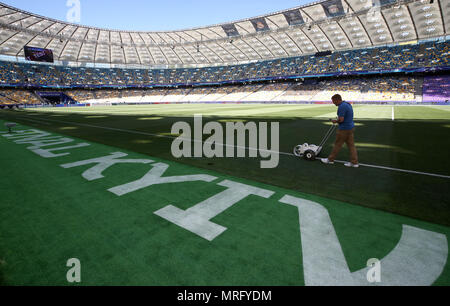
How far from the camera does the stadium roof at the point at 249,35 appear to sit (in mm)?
38906

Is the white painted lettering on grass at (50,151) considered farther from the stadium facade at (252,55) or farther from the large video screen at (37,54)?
the large video screen at (37,54)

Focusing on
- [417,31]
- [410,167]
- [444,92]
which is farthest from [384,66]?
[410,167]

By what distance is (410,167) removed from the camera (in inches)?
226

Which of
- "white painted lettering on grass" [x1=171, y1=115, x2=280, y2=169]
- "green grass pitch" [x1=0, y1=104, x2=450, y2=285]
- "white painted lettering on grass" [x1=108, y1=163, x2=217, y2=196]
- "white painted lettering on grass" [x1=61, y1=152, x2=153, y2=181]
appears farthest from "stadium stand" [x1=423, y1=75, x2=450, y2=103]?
"white painted lettering on grass" [x1=61, y1=152, x2=153, y2=181]

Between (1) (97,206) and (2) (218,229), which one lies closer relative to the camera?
(2) (218,229)

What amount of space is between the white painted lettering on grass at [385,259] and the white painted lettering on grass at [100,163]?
494 cm

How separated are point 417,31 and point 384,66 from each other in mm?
7966

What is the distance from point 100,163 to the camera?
6348mm

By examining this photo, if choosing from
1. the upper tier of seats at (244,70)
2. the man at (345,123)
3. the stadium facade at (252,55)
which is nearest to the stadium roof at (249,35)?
the stadium facade at (252,55)

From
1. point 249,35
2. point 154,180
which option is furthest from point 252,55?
point 154,180

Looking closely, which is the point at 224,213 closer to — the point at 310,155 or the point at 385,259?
the point at 385,259
